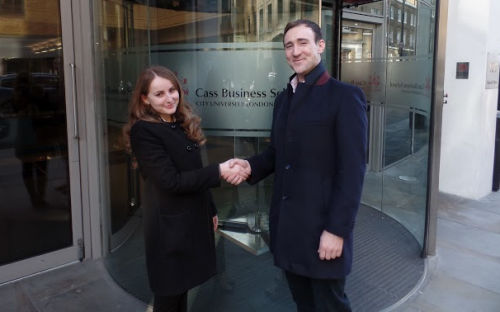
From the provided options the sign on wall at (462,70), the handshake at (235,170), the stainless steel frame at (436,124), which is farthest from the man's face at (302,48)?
the sign on wall at (462,70)

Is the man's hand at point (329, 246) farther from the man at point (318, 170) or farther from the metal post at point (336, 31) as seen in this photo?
the metal post at point (336, 31)

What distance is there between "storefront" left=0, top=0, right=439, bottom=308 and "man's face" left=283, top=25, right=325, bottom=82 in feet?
3.93

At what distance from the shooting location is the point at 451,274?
3.38 m

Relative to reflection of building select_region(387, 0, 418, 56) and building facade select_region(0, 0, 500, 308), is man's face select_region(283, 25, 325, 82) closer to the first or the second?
building facade select_region(0, 0, 500, 308)

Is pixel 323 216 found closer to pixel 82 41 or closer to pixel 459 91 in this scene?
pixel 82 41

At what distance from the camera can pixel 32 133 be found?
10.9ft

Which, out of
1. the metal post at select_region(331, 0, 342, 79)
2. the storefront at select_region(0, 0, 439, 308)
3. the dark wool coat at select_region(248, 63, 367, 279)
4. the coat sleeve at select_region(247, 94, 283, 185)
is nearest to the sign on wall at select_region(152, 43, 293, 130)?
the storefront at select_region(0, 0, 439, 308)

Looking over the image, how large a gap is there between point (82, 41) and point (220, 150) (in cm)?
132

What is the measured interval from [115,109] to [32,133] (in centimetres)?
64

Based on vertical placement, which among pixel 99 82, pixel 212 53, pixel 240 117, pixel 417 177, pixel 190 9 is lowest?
pixel 417 177

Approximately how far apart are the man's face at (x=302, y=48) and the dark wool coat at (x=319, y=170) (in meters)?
0.05

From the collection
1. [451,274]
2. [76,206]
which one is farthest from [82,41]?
[451,274]

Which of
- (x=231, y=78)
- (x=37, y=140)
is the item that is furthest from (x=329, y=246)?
(x=37, y=140)

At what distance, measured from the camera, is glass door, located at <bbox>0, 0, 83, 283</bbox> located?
318 centimetres
